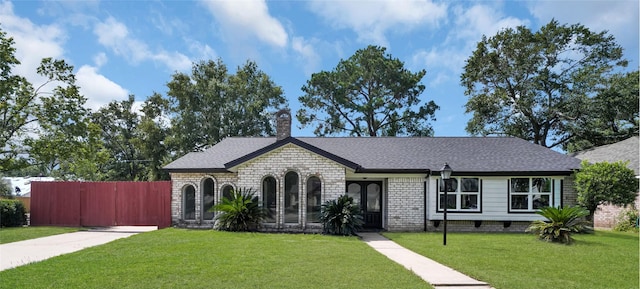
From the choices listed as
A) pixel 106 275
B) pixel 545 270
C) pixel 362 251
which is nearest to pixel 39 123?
pixel 106 275

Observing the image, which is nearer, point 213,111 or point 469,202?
point 469,202

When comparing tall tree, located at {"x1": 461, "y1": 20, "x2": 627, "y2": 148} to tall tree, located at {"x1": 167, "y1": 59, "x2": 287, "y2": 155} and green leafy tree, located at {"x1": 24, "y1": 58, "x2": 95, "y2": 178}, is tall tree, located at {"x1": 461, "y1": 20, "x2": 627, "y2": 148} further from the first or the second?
green leafy tree, located at {"x1": 24, "y1": 58, "x2": 95, "y2": 178}

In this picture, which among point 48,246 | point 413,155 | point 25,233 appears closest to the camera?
point 48,246

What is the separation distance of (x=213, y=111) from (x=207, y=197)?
60.4ft

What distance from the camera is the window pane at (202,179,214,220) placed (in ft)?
52.0

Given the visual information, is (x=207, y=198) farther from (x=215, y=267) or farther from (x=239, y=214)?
(x=215, y=267)

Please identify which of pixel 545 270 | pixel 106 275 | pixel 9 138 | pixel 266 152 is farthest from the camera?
pixel 9 138

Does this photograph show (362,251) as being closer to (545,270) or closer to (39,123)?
(545,270)

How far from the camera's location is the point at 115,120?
3997 centimetres

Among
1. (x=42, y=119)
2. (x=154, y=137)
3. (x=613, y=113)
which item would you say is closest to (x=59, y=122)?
(x=42, y=119)

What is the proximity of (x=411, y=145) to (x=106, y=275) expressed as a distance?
46.6 ft

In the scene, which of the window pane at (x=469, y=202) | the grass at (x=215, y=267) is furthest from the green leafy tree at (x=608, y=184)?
the grass at (x=215, y=267)

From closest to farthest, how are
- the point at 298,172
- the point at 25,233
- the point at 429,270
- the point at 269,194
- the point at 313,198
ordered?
the point at 429,270 → the point at 25,233 → the point at 298,172 → the point at 313,198 → the point at 269,194

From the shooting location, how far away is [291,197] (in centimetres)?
1473
